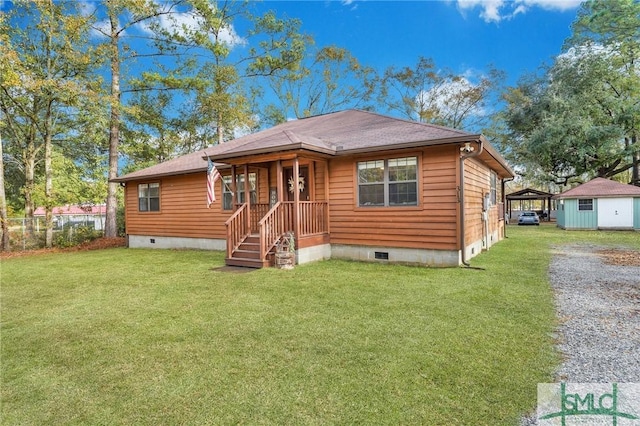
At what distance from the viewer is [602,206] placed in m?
17.0

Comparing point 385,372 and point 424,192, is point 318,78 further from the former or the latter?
point 385,372

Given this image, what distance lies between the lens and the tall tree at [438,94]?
23.8 metres

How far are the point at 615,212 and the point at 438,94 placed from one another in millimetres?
13019

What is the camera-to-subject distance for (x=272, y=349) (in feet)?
10.7

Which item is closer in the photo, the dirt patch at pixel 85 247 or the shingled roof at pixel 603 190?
the dirt patch at pixel 85 247

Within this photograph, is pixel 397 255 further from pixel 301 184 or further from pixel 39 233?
pixel 39 233

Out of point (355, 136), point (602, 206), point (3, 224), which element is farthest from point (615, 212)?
point (3, 224)

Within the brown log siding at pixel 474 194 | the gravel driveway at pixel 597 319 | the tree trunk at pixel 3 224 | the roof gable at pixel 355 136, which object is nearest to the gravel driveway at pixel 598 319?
the gravel driveway at pixel 597 319

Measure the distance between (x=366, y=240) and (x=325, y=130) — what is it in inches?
163

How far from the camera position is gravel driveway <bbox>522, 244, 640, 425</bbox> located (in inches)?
110

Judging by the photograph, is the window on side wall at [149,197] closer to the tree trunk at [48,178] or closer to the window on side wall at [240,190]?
the tree trunk at [48,178]

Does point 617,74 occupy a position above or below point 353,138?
above

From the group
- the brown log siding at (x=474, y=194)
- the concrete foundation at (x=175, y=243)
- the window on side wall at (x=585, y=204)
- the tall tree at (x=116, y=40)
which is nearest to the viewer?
the brown log siding at (x=474, y=194)

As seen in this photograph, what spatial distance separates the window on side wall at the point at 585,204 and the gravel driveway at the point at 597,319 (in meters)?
11.5
